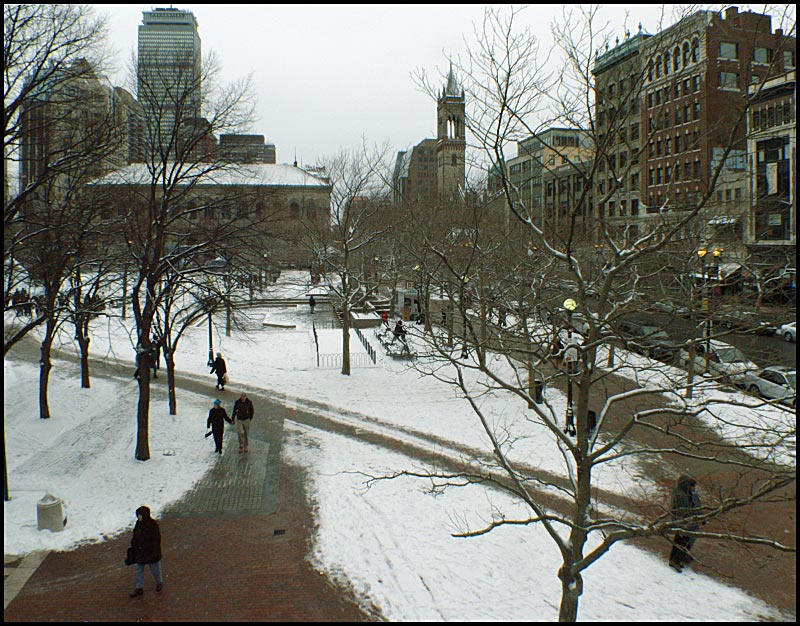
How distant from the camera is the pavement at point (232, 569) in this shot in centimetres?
865

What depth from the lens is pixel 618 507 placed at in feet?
39.8

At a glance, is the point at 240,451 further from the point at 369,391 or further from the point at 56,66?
the point at 56,66

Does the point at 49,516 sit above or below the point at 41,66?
below

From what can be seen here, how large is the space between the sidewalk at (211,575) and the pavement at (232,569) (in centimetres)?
2

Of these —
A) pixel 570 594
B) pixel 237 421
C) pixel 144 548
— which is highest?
pixel 237 421

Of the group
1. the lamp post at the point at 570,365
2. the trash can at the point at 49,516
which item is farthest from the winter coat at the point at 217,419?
the lamp post at the point at 570,365

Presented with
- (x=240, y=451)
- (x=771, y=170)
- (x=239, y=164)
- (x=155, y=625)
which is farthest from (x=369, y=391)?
(x=771, y=170)

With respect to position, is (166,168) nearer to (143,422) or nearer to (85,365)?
(143,422)

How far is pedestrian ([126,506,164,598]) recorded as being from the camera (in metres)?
8.84

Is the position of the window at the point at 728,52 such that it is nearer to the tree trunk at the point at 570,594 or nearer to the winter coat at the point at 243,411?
the tree trunk at the point at 570,594

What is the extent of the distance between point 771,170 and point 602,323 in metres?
43.7

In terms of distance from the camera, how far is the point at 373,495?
12750 millimetres

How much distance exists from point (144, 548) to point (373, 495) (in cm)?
515

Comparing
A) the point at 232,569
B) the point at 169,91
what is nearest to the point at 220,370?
the point at 169,91
